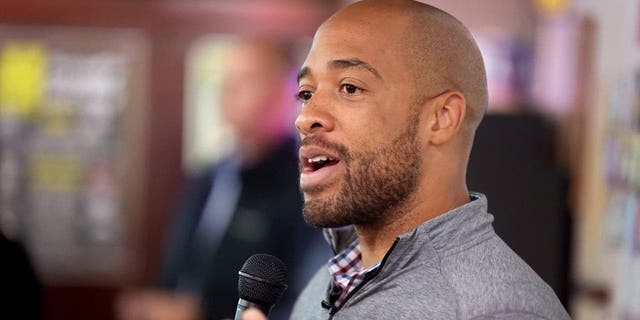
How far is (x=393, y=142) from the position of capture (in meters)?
1.37

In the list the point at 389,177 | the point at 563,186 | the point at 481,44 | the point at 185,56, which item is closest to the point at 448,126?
the point at 389,177

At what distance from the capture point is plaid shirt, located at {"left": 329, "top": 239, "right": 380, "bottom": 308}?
1.42 metres

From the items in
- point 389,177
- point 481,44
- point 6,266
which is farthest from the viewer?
point 481,44

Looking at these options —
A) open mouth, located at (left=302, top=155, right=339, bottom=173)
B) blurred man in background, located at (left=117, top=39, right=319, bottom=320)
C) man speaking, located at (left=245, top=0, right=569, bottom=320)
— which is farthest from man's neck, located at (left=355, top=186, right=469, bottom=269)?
blurred man in background, located at (left=117, top=39, right=319, bottom=320)

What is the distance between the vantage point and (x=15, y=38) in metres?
5.27

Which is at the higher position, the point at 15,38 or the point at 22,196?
the point at 15,38

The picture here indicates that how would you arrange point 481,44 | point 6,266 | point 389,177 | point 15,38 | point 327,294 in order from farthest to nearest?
point 15,38 → point 481,44 → point 6,266 → point 327,294 → point 389,177

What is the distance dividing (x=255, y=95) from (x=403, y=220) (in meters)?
1.61

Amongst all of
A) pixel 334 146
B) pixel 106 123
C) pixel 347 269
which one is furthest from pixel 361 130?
pixel 106 123

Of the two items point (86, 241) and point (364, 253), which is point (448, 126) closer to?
point (364, 253)

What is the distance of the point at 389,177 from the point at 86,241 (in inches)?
168

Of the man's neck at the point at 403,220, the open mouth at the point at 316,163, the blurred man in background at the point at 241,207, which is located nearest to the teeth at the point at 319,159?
the open mouth at the point at 316,163

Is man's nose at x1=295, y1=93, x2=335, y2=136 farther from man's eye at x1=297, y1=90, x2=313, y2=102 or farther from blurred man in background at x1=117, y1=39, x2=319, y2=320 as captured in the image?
blurred man in background at x1=117, y1=39, x2=319, y2=320

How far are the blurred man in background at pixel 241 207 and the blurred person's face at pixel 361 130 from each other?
120cm
